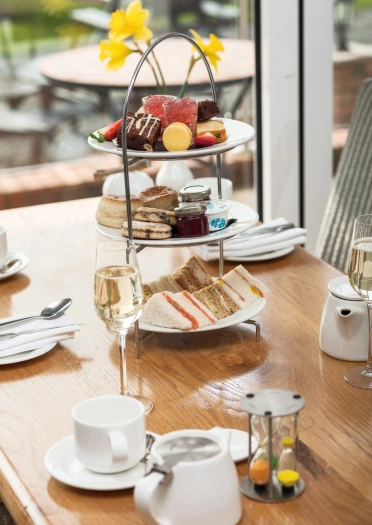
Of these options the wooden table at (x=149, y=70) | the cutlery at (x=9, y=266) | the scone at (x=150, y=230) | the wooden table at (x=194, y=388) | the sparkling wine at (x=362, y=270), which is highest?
the wooden table at (x=149, y=70)

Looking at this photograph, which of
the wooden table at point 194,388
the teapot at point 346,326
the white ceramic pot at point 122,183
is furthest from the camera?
→ the white ceramic pot at point 122,183

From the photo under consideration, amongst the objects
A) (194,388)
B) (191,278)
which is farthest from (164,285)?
(194,388)

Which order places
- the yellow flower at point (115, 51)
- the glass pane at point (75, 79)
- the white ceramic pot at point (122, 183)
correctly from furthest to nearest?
the glass pane at point (75, 79)
the white ceramic pot at point (122, 183)
the yellow flower at point (115, 51)

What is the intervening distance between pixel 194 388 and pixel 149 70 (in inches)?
74.8

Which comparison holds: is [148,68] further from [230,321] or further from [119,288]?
[119,288]

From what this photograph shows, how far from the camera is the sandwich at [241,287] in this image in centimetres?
147

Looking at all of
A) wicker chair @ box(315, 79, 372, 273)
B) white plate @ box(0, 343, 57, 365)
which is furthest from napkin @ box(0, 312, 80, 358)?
wicker chair @ box(315, 79, 372, 273)

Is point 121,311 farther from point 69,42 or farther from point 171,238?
point 69,42

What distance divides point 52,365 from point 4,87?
1.67 m

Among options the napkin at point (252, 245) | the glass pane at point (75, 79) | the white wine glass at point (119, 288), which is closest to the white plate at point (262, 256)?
the napkin at point (252, 245)

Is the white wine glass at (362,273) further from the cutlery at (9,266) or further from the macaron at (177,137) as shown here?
the cutlery at (9,266)

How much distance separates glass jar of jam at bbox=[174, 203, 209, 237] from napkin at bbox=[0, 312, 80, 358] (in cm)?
26

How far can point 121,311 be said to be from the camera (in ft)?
3.81

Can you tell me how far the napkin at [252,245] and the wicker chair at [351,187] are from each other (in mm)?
440
